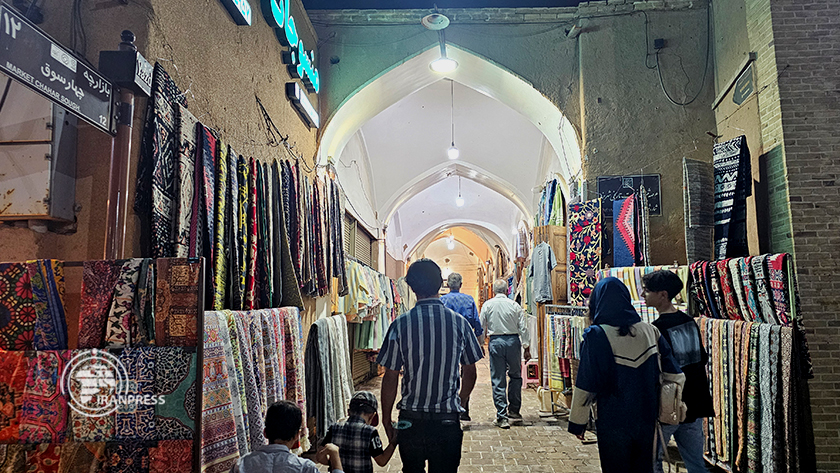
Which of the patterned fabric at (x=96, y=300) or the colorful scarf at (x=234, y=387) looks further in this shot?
the colorful scarf at (x=234, y=387)

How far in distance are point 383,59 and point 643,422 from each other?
4974mm

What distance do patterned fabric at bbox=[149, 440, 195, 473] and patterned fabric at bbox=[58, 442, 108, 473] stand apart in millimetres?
174

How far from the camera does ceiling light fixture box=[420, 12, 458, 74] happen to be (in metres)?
6.02

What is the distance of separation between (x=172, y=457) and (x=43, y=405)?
44 centimetres

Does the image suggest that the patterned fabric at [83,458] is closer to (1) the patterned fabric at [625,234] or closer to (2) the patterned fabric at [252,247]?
(2) the patterned fabric at [252,247]

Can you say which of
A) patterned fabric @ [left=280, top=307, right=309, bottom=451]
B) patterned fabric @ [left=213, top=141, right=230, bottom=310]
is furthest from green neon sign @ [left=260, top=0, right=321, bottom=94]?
patterned fabric @ [left=280, top=307, right=309, bottom=451]

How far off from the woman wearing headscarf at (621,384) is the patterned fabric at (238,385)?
1.56 m

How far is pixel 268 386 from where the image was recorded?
2.90m

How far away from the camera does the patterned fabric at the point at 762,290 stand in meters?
3.55

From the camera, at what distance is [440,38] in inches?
245

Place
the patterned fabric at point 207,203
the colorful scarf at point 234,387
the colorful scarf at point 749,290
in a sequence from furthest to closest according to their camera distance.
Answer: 1. the colorful scarf at point 749,290
2. the patterned fabric at point 207,203
3. the colorful scarf at point 234,387

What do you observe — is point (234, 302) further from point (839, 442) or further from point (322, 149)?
point (839, 442)

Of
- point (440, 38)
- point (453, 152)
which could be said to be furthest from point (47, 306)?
point (453, 152)

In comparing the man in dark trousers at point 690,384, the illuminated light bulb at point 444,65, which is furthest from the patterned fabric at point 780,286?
the illuminated light bulb at point 444,65
